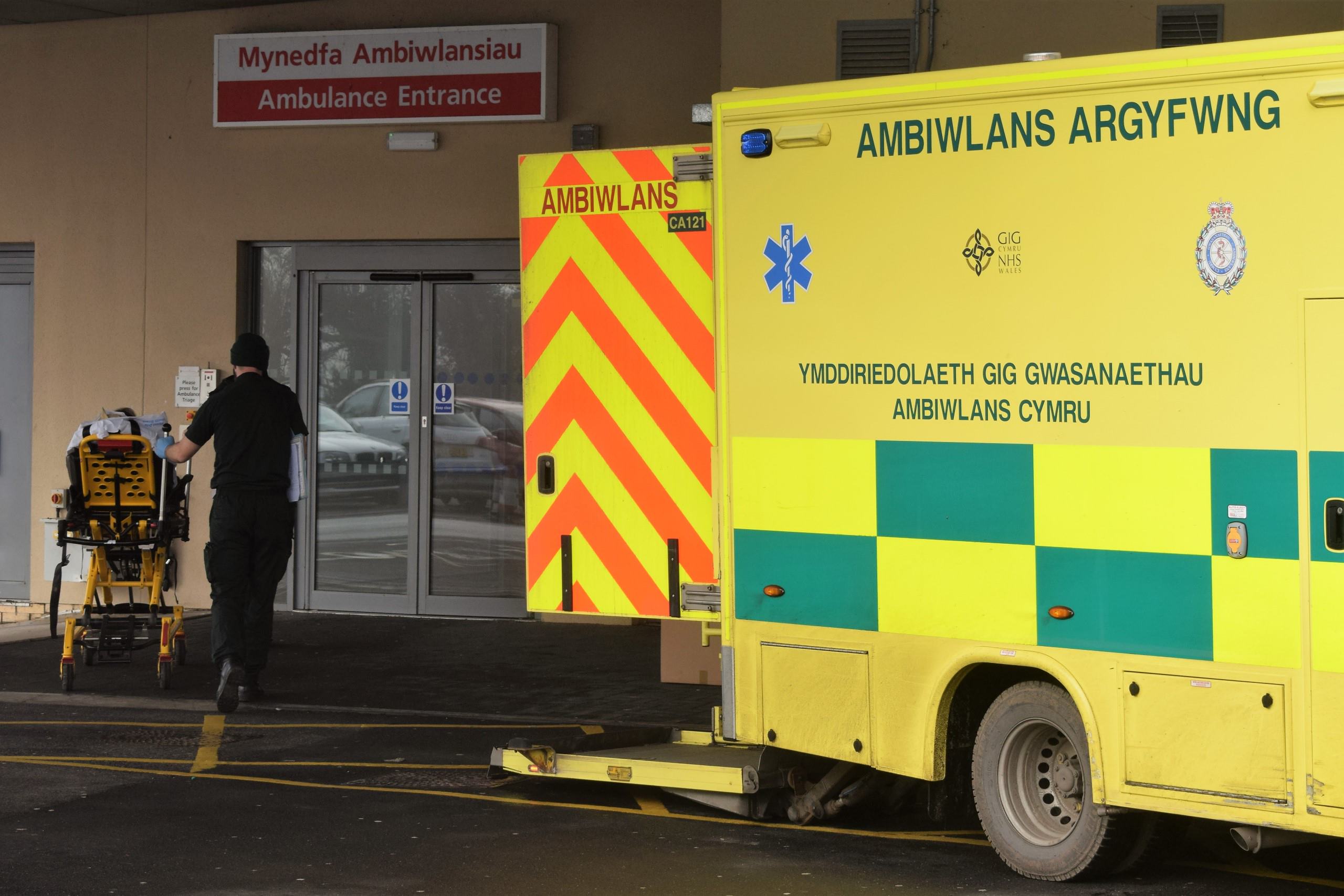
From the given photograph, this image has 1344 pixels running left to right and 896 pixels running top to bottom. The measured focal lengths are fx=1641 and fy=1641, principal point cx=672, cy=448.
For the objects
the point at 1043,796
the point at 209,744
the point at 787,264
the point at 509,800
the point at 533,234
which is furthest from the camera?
the point at 209,744

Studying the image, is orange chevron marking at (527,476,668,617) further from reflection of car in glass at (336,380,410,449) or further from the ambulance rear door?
reflection of car in glass at (336,380,410,449)

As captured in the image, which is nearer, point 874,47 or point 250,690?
point 250,690

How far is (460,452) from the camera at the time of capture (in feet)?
42.3

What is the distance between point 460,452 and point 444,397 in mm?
447

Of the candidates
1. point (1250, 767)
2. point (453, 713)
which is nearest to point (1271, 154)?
point (1250, 767)

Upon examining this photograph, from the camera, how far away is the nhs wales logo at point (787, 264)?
237 inches

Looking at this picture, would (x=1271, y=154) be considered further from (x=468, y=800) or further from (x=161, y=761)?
(x=161, y=761)

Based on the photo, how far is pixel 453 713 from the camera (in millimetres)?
8914

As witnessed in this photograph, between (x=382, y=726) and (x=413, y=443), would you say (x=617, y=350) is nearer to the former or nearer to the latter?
(x=382, y=726)

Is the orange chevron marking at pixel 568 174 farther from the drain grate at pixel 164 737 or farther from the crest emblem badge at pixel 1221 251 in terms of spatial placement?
the drain grate at pixel 164 737

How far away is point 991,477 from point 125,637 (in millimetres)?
6218

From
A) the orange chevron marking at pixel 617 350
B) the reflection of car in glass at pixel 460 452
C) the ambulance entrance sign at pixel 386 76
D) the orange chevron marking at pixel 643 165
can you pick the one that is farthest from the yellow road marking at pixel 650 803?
the ambulance entrance sign at pixel 386 76

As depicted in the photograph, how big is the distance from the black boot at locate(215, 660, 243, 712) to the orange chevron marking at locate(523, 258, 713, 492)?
9.77 feet

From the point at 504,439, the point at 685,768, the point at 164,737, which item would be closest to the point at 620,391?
the point at 685,768
